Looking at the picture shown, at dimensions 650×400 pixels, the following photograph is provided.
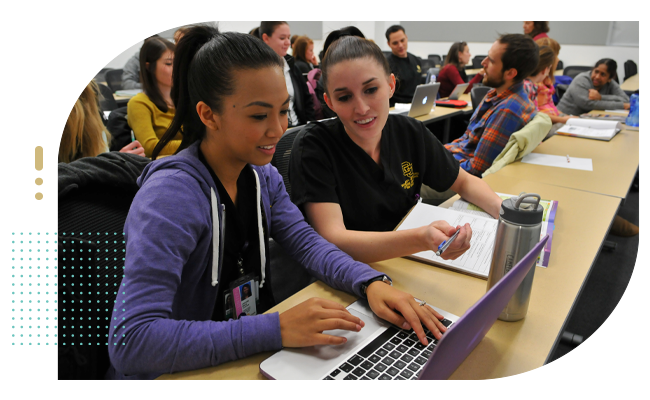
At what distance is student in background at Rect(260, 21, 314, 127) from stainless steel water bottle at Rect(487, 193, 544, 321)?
9.02ft

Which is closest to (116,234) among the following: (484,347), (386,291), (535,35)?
(386,291)

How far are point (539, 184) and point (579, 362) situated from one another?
2.49ft

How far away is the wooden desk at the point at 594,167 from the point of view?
5.49 ft

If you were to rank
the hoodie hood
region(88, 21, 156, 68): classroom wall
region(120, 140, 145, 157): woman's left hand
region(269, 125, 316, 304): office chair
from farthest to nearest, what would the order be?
region(88, 21, 156, 68): classroom wall → region(120, 140, 145, 157): woman's left hand → region(269, 125, 316, 304): office chair → the hoodie hood

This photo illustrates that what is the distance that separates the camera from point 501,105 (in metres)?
2.01

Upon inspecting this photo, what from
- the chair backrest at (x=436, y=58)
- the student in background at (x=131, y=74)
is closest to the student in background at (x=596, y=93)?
the student in background at (x=131, y=74)

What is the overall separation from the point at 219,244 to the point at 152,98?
1.66 m

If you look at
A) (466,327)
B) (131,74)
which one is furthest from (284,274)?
(131,74)

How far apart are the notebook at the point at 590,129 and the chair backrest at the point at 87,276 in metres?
2.59

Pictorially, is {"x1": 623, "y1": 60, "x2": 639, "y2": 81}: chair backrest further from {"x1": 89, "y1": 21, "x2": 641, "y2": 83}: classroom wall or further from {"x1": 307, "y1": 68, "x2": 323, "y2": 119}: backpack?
{"x1": 307, "y1": 68, "x2": 323, "y2": 119}: backpack

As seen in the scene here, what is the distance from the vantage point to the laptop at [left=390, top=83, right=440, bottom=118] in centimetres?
315

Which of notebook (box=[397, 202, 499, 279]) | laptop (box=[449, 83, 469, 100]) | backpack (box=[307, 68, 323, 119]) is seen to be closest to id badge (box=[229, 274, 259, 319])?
notebook (box=[397, 202, 499, 279])

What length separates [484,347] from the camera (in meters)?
0.76

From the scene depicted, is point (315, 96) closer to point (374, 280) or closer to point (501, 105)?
point (501, 105)
